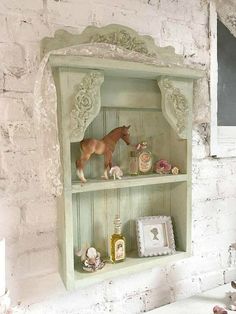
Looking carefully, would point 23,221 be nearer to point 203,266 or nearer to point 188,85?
point 188,85

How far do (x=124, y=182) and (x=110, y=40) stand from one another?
18.9 inches

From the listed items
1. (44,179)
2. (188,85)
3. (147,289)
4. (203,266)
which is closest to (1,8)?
(44,179)

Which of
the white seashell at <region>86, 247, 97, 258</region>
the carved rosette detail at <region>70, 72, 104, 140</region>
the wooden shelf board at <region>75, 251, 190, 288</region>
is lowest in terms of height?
the wooden shelf board at <region>75, 251, 190, 288</region>

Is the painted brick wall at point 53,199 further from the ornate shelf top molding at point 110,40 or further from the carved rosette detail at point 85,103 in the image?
the carved rosette detail at point 85,103

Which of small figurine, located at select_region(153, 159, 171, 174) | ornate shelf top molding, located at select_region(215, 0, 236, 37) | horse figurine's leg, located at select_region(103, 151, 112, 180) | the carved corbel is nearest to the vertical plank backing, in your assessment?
horse figurine's leg, located at select_region(103, 151, 112, 180)

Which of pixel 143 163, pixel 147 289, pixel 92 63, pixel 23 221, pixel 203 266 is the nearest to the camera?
pixel 92 63

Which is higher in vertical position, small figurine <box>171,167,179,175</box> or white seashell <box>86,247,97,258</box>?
small figurine <box>171,167,179,175</box>

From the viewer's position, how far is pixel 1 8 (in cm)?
91

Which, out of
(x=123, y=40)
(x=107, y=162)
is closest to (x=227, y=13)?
(x=123, y=40)

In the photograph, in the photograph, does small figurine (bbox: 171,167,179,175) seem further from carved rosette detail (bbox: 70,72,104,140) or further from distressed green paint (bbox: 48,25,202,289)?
carved rosette detail (bbox: 70,72,104,140)

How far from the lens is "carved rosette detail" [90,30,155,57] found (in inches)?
39.1

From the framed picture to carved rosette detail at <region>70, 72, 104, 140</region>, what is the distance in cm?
44

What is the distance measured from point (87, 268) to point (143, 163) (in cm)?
41

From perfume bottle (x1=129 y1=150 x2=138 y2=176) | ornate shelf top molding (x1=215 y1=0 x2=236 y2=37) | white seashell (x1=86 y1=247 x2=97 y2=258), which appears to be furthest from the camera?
ornate shelf top molding (x1=215 y1=0 x2=236 y2=37)
